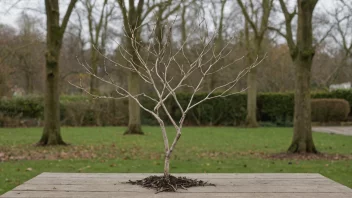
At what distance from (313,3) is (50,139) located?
325 inches

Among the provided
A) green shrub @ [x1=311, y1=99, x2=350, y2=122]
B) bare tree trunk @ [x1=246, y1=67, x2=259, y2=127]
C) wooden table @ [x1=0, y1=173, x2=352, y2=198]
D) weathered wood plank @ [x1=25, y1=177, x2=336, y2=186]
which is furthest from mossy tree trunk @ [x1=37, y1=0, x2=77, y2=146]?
green shrub @ [x1=311, y1=99, x2=350, y2=122]

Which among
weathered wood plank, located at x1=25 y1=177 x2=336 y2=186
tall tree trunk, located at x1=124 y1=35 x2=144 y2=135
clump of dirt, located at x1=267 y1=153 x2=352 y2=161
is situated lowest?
clump of dirt, located at x1=267 y1=153 x2=352 y2=161

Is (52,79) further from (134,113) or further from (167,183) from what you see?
(167,183)

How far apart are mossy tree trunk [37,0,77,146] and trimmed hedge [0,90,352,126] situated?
1311 cm

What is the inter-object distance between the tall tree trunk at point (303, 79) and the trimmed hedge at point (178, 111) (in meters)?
16.4

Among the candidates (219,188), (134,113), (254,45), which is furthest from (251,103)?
(219,188)

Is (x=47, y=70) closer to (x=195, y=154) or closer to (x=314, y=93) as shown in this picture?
(x=195, y=154)

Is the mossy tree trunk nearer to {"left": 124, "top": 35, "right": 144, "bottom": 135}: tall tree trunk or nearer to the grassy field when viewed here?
the grassy field

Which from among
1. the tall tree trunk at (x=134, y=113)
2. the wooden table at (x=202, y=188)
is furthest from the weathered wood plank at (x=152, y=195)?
the tall tree trunk at (x=134, y=113)

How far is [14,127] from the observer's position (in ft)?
82.6

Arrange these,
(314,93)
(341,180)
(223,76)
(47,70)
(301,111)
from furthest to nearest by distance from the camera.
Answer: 1. (223,76)
2. (314,93)
3. (47,70)
4. (301,111)
5. (341,180)

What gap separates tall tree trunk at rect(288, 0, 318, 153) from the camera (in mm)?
11438

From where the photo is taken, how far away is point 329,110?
93.2 ft

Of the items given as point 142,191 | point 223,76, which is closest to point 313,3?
point 142,191
